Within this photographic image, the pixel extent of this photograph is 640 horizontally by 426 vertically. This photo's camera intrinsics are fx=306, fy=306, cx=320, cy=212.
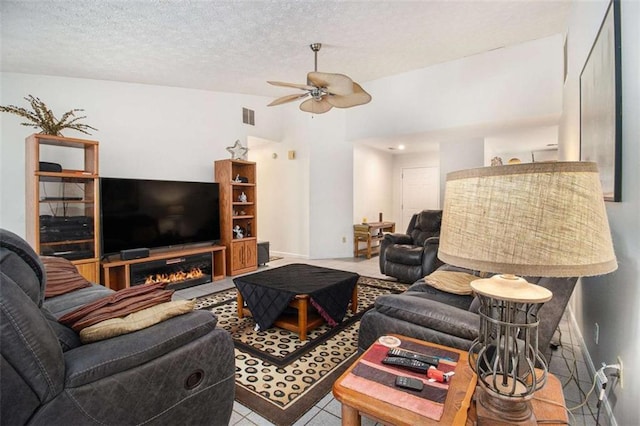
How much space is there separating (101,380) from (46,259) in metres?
2.08

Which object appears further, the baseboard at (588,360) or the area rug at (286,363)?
the area rug at (286,363)

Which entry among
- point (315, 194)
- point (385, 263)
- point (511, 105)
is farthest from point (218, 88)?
point (511, 105)

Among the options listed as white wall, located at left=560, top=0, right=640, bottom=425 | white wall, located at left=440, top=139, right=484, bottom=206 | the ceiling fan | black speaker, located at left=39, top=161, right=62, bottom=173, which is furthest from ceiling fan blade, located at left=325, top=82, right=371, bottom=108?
white wall, located at left=440, top=139, right=484, bottom=206

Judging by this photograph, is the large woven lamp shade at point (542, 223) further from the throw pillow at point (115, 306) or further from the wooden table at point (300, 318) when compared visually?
the wooden table at point (300, 318)

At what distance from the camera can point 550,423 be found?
955 millimetres

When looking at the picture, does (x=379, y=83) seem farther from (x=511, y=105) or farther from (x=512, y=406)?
(x=512, y=406)

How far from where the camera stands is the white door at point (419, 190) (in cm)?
763

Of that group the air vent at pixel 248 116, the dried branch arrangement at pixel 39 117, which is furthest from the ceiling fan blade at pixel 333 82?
the air vent at pixel 248 116

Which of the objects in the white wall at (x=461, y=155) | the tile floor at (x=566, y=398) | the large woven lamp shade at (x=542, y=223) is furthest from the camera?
the white wall at (x=461, y=155)

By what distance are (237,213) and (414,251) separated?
285cm

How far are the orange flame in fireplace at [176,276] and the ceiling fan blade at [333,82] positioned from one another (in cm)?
291

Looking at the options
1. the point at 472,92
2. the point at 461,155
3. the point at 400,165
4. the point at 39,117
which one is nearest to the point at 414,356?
the point at 39,117

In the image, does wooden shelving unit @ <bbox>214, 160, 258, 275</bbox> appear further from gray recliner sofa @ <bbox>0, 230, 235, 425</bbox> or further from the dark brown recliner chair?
gray recliner sofa @ <bbox>0, 230, 235, 425</bbox>

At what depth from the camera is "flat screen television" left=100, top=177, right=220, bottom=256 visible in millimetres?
3568
